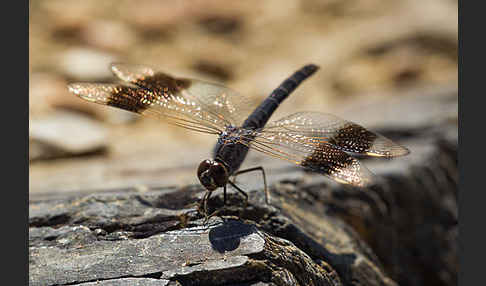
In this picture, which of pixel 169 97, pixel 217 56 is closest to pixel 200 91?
pixel 169 97

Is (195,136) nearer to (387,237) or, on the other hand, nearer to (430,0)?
(387,237)

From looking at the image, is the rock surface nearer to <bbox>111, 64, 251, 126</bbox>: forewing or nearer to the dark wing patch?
the dark wing patch

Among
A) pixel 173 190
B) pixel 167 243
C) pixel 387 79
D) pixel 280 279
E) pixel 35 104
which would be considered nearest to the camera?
pixel 280 279

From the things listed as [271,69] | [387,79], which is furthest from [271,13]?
[387,79]

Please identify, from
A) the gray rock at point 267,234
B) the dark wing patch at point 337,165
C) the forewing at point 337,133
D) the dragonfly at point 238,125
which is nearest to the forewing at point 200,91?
the dragonfly at point 238,125

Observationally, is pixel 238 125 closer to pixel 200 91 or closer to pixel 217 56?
pixel 200 91

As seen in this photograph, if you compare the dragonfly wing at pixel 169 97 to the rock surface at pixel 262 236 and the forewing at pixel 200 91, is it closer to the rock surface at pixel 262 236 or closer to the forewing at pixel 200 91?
the forewing at pixel 200 91

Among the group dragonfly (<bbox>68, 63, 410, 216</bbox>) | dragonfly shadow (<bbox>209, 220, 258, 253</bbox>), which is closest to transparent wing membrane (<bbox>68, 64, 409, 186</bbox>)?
dragonfly (<bbox>68, 63, 410, 216</bbox>)

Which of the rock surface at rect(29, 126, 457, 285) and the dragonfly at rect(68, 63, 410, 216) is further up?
the dragonfly at rect(68, 63, 410, 216)

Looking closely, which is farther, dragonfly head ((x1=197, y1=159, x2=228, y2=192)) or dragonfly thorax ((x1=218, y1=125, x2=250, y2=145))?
dragonfly thorax ((x1=218, y1=125, x2=250, y2=145))
